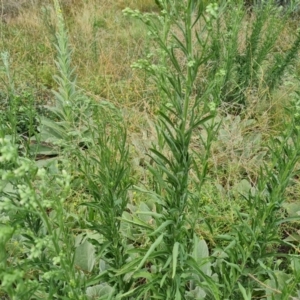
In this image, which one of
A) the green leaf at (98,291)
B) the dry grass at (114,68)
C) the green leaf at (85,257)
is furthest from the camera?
the dry grass at (114,68)

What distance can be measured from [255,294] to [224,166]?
3.89 feet

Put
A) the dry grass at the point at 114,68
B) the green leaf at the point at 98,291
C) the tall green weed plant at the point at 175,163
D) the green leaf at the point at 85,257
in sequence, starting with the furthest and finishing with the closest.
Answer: the dry grass at the point at 114,68
the green leaf at the point at 85,257
the green leaf at the point at 98,291
the tall green weed plant at the point at 175,163

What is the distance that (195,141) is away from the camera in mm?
3359

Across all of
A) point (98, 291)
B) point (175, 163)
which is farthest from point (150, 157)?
point (98, 291)

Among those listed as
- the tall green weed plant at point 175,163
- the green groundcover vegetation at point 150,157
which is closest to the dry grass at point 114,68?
the green groundcover vegetation at point 150,157

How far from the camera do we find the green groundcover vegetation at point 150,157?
4.21 ft

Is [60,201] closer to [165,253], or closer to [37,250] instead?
[37,250]

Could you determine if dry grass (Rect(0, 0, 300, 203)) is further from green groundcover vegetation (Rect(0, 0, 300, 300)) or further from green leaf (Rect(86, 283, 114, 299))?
green leaf (Rect(86, 283, 114, 299))

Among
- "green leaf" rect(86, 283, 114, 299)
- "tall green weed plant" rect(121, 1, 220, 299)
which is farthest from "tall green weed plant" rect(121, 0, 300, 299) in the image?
"green leaf" rect(86, 283, 114, 299)

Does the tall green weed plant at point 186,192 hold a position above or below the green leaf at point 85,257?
above

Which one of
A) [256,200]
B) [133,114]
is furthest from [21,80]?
[256,200]

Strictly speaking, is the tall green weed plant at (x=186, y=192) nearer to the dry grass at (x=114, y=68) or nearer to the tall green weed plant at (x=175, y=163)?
the tall green weed plant at (x=175, y=163)

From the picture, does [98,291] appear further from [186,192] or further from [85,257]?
[186,192]

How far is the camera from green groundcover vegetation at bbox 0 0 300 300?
1.28 meters
